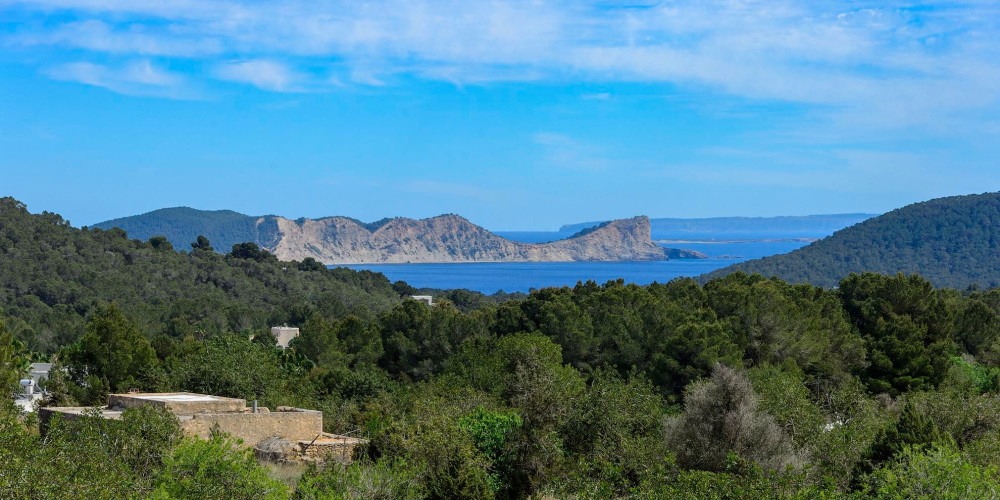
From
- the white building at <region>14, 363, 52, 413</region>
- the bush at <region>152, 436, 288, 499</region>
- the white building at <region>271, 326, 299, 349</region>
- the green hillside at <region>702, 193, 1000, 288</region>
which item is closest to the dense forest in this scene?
the bush at <region>152, 436, 288, 499</region>

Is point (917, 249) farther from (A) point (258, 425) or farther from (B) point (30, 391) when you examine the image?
(A) point (258, 425)

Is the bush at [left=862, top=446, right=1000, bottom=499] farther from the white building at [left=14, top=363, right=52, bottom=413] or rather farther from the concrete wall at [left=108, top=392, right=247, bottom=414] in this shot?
the white building at [left=14, top=363, right=52, bottom=413]

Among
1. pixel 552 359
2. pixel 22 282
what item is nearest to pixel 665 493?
pixel 552 359

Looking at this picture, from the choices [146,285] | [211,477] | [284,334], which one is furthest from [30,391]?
[146,285]

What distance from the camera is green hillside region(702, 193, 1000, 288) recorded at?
10769cm

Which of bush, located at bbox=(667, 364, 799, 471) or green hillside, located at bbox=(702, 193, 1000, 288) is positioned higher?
green hillside, located at bbox=(702, 193, 1000, 288)

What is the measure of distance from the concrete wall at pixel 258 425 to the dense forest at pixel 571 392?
1807 mm

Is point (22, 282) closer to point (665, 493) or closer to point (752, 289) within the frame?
point (752, 289)

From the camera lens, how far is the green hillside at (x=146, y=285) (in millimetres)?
54500

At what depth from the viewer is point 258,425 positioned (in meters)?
20.8

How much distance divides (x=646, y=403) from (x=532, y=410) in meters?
5.31

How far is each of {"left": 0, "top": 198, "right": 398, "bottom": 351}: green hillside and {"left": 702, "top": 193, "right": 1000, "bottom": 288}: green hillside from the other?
47482 millimetres

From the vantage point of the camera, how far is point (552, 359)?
104 feet

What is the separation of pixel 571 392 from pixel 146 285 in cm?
5028
